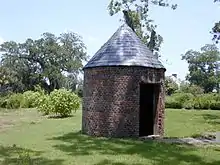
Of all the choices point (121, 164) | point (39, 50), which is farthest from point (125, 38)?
point (39, 50)

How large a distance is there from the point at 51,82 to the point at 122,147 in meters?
59.2

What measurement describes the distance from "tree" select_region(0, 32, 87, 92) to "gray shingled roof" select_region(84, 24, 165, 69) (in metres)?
51.5

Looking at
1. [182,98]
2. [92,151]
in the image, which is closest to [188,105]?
Result: [182,98]

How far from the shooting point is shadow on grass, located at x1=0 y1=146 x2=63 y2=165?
1138 cm

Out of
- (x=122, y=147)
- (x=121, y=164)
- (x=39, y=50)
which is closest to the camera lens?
(x=121, y=164)

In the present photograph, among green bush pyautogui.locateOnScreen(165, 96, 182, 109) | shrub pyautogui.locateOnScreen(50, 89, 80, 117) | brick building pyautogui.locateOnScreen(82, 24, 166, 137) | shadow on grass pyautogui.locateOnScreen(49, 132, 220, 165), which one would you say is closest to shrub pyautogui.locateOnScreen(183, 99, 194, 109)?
green bush pyautogui.locateOnScreen(165, 96, 182, 109)

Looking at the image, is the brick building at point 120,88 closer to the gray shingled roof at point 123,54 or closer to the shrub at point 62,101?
the gray shingled roof at point 123,54

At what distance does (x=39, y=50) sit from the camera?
7100 cm

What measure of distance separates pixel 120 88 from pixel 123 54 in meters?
1.71

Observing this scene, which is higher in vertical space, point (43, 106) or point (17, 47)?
point (17, 47)

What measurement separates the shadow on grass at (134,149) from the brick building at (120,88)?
1.09 meters

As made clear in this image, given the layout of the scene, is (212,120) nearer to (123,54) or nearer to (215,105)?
(123,54)

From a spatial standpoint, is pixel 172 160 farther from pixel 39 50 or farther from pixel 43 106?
pixel 39 50

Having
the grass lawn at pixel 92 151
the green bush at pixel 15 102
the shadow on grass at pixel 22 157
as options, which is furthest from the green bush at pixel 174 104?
the shadow on grass at pixel 22 157
